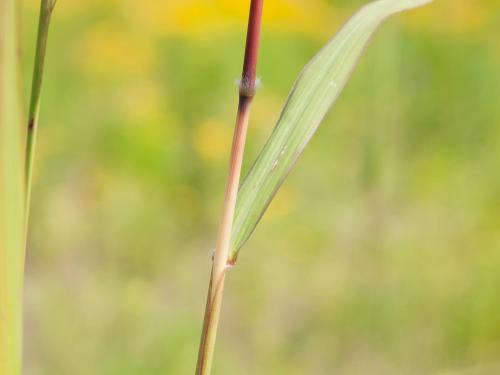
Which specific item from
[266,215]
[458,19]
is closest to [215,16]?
[458,19]

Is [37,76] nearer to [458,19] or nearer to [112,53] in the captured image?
[112,53]

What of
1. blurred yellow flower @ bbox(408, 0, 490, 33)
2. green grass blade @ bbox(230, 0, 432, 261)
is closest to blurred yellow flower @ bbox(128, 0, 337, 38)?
blurred yellow flower @ bbox(408, 0, 490, 33)

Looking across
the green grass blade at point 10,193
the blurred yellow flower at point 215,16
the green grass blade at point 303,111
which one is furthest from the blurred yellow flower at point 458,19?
the green grass blade at point 10,193

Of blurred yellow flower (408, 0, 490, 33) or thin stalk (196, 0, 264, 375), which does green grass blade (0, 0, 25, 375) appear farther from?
blurred yellow flower (408, 0, 490, 33)

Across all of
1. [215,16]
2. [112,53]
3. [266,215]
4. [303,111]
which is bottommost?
[266,215]

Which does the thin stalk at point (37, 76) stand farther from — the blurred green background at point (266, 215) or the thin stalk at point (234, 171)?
the blurred green background at point (266, 215)

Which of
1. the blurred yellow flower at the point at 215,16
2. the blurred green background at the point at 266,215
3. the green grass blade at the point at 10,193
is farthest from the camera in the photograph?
the blurred yellow flower at the point at 215,16
